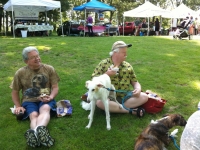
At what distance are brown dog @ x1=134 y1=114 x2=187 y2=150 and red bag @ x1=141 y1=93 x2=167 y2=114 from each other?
0.65 meters

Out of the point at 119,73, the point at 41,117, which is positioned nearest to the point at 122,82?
the point at 119,73

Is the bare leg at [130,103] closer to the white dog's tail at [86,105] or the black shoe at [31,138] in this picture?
the white dog's tail at [86,105]

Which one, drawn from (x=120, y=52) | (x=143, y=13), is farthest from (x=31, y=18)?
(x=120, y=52)

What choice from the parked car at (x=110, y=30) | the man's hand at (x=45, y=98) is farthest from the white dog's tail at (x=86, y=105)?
the parked car at (x=110, y=30)

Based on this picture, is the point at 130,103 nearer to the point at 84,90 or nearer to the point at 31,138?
the point at 84,90

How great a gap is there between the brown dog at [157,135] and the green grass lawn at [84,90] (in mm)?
234

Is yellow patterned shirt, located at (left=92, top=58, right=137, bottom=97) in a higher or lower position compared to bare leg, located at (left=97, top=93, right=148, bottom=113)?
higher

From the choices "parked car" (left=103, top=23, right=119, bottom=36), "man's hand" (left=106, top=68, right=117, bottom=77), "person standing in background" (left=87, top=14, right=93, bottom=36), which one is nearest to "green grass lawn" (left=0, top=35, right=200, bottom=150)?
"man's hand" (left=106, top=68, right=117, bottom=77)

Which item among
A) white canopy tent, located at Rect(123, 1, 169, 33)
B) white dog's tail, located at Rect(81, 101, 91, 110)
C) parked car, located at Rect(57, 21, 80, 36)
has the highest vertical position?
white canopy tent, located at Rect(123, 1, 169, 33)

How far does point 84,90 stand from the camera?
4699 mm

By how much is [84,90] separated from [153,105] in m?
1.67

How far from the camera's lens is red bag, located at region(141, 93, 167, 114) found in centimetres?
355

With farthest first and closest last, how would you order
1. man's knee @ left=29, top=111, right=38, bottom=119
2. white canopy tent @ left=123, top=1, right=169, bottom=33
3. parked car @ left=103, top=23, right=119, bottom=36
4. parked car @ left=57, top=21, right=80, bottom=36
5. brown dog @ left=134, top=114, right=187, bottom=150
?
white canopy tent @ left=123, top=1, right=169, bottom=33
parked car @ left=103, top=23, right=119, bottom=36
parked car @ left=57, top=21, right=80, bottom=36
man's knee @ left=29, top=111, right=38, bottom=119
brown dog @ left=134, top=114, right=187, bottom=150

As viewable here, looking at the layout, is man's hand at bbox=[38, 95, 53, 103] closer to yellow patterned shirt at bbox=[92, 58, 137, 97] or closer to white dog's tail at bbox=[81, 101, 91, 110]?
white dog's tail at bbox=[81, 101, 91, 110]
